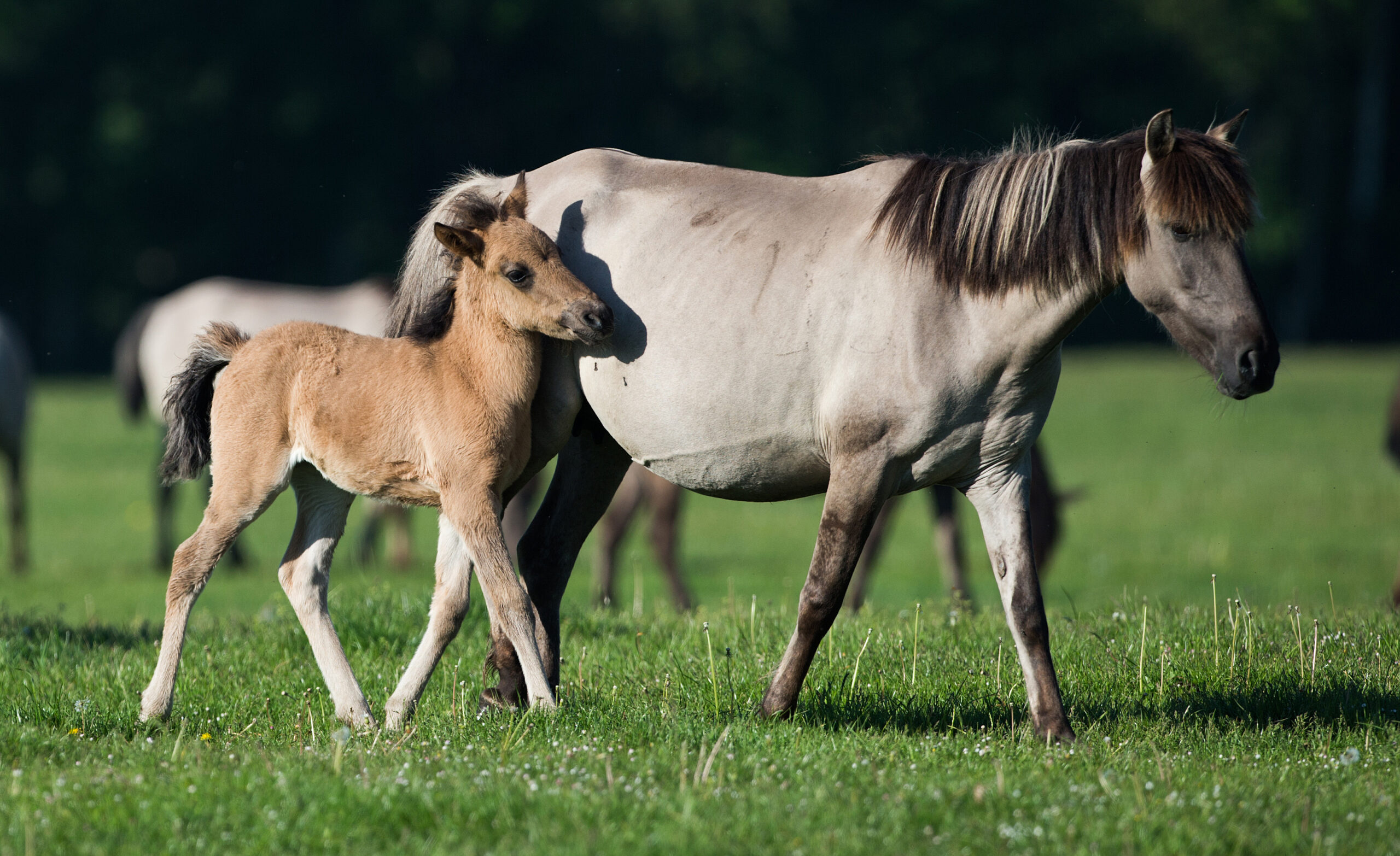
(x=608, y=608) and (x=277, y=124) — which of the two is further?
(x=277, y=124)

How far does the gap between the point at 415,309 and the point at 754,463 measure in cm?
164

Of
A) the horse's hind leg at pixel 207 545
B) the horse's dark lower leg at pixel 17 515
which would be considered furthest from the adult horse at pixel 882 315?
the horse's dark lower leg at pixel 17 515

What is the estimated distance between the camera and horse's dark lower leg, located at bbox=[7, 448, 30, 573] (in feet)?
44.9

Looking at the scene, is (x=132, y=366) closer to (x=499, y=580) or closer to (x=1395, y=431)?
(x=499, y=580)

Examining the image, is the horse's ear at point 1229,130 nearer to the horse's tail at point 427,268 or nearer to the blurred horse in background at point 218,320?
the horse's tail at point 427,268

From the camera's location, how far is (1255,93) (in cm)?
5081

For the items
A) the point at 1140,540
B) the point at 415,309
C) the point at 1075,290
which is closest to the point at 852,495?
the point at 1075,290

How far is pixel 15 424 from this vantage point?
44.4 ft

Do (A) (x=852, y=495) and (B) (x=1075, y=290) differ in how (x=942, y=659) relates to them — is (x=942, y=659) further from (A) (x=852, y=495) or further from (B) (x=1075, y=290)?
(B) (x=1075, y=290)

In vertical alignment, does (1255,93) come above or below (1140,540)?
above

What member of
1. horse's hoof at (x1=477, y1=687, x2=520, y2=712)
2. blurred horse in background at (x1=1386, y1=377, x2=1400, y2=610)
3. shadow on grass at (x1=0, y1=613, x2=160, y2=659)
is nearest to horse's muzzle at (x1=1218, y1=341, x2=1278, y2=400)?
horse's hoof at (x1=477, y1=687, x2=520, y2=712)

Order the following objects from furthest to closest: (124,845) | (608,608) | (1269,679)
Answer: (608,608) → (1269,679) → (124,845)

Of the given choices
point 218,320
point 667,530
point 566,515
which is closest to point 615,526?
point 667,530

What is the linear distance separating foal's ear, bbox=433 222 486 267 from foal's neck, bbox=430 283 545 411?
0.55 ft
